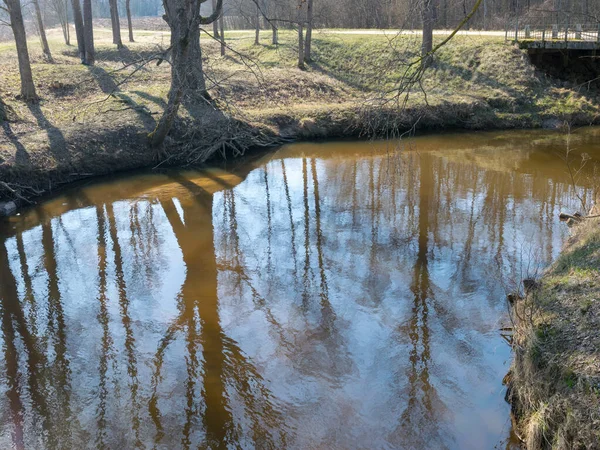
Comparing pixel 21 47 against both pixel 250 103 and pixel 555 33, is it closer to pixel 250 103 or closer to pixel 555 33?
pixel 250 103

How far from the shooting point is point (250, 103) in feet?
71.3

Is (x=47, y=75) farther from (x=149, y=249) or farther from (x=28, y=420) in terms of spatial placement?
(x=28, y=420)

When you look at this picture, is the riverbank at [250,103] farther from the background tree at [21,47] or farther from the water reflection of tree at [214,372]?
the water reflection of tree at [214,372]

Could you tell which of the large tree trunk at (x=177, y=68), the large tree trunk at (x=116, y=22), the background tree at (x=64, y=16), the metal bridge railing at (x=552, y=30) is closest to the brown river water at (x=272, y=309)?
the large tree trunk at (x=177, y=68)

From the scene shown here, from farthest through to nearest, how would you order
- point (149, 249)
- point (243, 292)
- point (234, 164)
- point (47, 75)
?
point (47, 75)
point (234, 164)
point (149, 249)
point (243, 292)

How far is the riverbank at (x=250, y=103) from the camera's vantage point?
15.7 metres

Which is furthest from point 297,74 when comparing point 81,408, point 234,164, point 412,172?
point 81,408

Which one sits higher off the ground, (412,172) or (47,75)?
(47,75)

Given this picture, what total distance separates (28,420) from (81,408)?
1.83ft

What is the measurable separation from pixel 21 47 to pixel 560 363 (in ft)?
56.7

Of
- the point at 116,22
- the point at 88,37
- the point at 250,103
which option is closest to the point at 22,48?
the point at 88,37

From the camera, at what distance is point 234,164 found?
1808 cm

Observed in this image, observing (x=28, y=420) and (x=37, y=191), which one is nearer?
(x=28, y=420)

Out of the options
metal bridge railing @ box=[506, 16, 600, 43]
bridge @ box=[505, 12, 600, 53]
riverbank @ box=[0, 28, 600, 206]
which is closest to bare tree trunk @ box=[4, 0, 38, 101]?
riverbank @ box=[0, 28, 600, 206]
